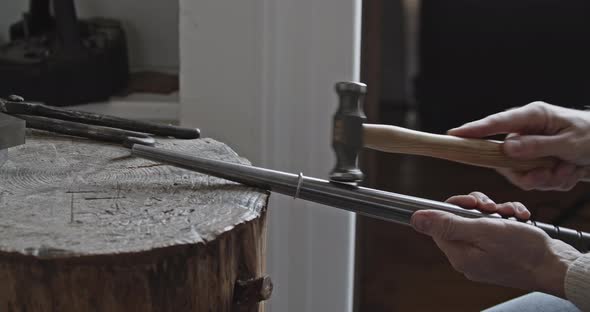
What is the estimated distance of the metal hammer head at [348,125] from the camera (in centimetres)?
82

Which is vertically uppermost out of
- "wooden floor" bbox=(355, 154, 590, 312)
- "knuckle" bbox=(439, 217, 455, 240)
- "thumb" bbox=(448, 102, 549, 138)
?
"thumb" bbox=(448, 102, 549, 138)

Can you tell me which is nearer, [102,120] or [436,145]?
[436,145]

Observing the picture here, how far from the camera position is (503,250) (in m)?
0.76

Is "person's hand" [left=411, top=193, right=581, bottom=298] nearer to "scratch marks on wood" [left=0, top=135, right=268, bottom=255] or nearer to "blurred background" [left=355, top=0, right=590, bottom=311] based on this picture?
"scratch marks on wood" [left=0, top=135, right=268, bottom=255]

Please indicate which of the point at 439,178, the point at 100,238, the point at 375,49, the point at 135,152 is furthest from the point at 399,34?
the point at 100,238

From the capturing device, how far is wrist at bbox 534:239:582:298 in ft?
2.45

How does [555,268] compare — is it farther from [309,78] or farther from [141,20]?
[141,20]

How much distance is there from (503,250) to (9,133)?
0.62m

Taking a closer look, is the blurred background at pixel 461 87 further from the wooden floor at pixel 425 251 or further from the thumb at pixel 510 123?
the thumb at pixel 510 123

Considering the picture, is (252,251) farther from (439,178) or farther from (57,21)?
(439,178)

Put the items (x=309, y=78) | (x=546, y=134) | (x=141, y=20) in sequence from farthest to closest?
(x=141, y=20), (x=309, y=78), (x=546, y=134)

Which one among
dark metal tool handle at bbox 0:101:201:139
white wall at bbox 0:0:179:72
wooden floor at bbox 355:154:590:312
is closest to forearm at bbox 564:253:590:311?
dark metal tool handle at bbox 0:101:201:139

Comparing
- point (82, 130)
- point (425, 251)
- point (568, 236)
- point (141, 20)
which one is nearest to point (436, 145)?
point (568, 236)

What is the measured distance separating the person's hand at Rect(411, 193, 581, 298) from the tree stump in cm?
20
